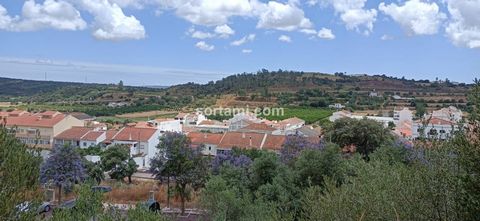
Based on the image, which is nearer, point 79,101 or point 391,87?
point 79,101

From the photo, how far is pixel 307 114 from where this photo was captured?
253 ft

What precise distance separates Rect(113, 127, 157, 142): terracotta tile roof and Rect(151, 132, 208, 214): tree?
2395 centimetres

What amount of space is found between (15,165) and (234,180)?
44.8ft

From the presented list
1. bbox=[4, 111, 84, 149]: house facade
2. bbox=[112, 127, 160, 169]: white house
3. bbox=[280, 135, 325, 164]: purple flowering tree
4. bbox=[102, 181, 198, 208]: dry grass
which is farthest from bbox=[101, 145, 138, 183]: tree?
bbox=[4, 111, 84, 149]: house facade

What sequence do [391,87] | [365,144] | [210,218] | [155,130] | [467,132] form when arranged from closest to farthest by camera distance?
[467,132]
[210,218]
[365,144]
[155,130]
[391,87]

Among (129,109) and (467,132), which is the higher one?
(467,132)

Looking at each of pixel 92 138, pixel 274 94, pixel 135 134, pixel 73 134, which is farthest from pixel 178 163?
pixel 274 94

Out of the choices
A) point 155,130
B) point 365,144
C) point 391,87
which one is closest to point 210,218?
point 365,144

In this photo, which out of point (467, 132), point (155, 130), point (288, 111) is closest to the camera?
point (467, 132)

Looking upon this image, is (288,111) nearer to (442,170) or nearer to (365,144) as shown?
(365,144)

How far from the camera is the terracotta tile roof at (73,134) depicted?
4866cm

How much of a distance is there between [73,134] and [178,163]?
31188 mm

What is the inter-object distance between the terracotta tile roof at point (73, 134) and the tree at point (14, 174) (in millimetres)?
43098

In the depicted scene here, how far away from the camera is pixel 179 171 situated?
22.1 metres
